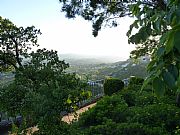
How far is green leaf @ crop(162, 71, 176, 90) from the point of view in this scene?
1365 millimetres

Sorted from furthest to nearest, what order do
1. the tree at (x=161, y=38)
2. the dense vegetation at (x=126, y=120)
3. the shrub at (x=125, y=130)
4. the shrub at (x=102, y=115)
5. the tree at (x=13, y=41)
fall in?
the tree at (x=13, y=41) → the shrub at (x=102, y=115) → the dense vegetation at (x=126, y=120) → the shrub at (x=125, y=130) → the tree at (x=161, y=38)

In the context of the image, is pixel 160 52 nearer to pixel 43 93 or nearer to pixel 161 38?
pixel 161 38

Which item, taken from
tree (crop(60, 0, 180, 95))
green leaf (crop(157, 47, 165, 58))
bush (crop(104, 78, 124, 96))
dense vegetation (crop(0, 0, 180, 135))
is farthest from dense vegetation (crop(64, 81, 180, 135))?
bush (crop(104, 78, 124, 96))

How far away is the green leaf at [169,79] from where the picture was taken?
1.37 m

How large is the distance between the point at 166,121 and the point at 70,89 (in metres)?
3.19

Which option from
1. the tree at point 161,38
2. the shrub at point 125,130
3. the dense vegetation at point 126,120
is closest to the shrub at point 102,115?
the dense vegetation at point 126,120

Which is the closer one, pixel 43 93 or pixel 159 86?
pixel 159 86

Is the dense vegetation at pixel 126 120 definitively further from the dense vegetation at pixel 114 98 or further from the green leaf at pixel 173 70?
the green leaf at pixel 173 70

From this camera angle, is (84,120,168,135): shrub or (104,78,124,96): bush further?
(104,78,124,96): bush

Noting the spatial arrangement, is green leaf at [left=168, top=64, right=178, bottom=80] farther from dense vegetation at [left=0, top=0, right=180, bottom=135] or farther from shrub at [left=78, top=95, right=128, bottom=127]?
shrub at [left=78, top=95, right=128, bottom=127]

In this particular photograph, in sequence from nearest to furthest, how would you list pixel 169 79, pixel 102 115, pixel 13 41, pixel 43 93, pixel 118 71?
1. pixel 169 79
2. pixel 43 93
3. pixel 102 115
4. pixel 13 41
5. pixel 118 71

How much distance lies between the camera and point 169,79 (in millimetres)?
1383

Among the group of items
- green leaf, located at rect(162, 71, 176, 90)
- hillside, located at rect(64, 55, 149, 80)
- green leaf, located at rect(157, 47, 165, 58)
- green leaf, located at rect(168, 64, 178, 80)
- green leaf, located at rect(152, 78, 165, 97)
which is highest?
green leaf, located at rect(157, 47, 165, 58)

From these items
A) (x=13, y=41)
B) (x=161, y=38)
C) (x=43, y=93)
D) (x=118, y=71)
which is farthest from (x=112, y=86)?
(x=118, y=71)
